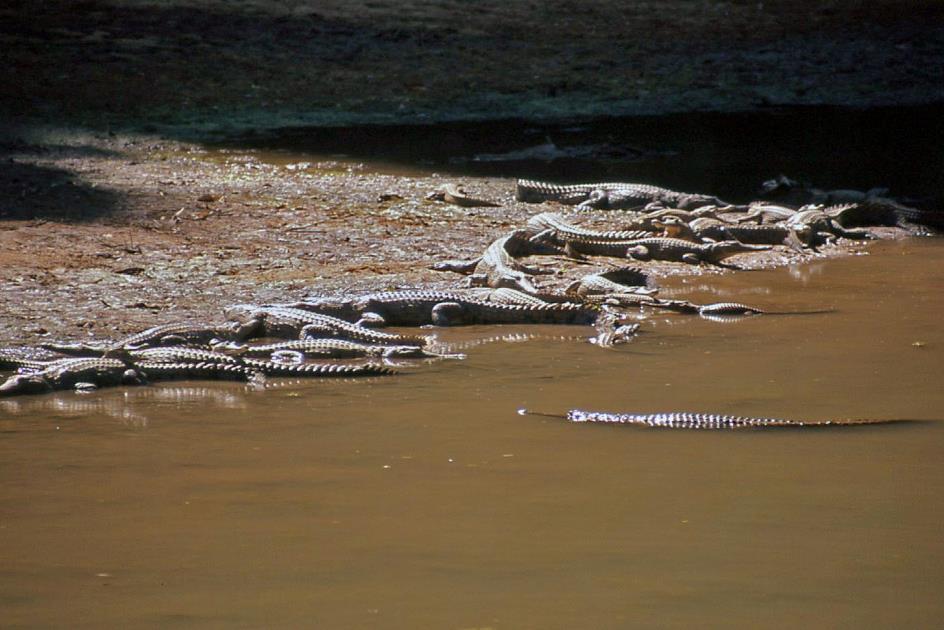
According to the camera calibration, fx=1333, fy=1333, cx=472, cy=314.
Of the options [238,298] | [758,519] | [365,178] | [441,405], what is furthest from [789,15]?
[758,519]

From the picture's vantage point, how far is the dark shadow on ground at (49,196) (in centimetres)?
902

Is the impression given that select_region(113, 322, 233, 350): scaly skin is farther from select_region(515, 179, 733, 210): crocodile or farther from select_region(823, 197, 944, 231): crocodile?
select_region(823, 197, 944, 231): crocodile

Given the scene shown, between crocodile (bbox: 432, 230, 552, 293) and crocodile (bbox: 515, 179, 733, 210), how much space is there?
2.00m

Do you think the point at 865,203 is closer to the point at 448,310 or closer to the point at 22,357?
the point at 448,310

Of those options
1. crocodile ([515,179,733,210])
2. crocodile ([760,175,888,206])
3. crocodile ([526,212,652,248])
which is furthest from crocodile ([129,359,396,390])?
crocodile ([760,175,888,206])

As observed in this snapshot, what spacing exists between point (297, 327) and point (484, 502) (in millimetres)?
2650

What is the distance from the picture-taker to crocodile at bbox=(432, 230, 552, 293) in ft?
24.1

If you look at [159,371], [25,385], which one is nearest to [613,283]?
[159,371]

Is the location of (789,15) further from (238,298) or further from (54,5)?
(238,298)

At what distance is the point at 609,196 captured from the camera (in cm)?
1054

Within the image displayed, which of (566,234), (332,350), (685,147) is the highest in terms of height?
(685,147)

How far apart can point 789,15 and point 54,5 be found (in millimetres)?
10028

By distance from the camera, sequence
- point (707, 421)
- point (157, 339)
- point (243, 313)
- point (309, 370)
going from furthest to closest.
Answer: point (243, 313) → point (157, 339) → point (309, 370) → point (707, 421)

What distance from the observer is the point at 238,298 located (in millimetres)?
7062
